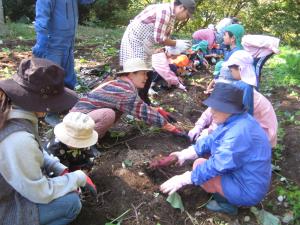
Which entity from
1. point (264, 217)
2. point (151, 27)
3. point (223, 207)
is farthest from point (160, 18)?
point (264, 217)

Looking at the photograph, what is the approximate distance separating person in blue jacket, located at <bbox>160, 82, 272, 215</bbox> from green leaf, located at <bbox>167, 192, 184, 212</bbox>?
0.32 ft

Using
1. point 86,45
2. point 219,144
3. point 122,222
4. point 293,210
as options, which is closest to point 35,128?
point 122,222

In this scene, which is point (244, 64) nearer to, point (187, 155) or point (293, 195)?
point (187, 155)

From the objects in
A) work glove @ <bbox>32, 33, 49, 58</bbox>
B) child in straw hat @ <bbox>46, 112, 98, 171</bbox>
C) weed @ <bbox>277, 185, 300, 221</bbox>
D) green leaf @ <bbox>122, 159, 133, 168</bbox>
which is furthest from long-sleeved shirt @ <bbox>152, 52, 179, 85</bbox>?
child in straw hat @ <bbox>46, 112, 98, 171</bbox>

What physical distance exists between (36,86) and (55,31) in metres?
2.66

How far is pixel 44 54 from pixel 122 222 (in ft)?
8.28

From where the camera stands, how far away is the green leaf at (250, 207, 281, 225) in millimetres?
3197

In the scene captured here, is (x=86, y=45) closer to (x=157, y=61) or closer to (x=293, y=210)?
(x=157, y=61)

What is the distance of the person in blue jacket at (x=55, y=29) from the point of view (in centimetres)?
458

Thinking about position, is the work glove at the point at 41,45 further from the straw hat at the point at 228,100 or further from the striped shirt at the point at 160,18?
the straw hat at the point at 228,100

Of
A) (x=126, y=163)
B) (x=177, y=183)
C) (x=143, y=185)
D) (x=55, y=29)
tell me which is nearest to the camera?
(x=177, y=183)

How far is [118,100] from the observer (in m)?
3.87

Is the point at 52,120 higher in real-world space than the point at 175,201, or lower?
lower

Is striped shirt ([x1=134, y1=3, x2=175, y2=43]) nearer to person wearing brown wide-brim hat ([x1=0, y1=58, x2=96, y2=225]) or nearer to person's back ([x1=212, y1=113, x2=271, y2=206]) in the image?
person's back ([x1=212, y1=113, x2=271, y2=206])
